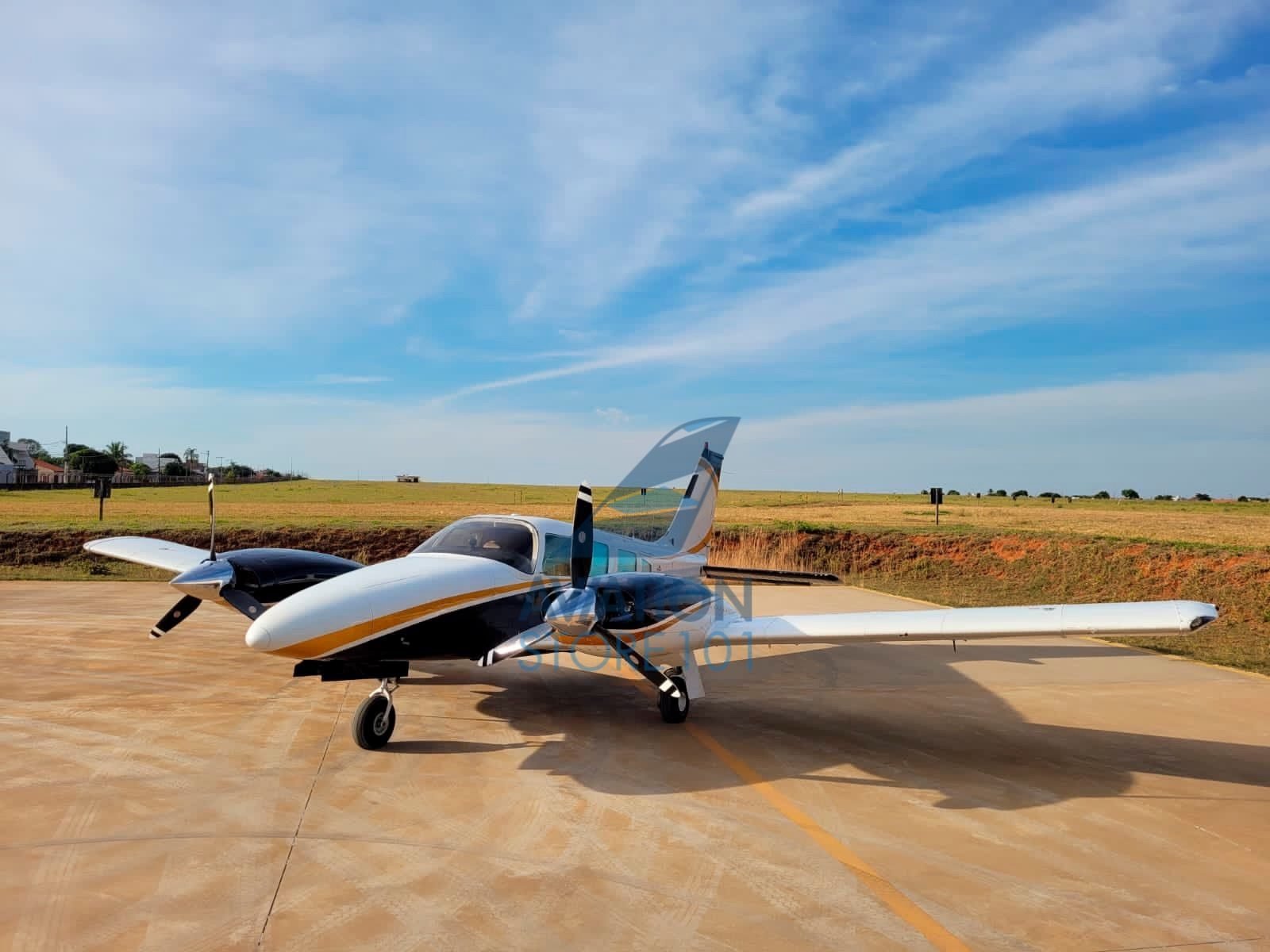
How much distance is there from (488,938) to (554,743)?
3984 mm

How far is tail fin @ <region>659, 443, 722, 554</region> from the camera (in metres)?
13.7

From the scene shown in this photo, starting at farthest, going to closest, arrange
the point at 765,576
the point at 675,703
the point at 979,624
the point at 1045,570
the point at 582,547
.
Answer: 1. the point at 1045,570
2. the point at 765,576
3. the point at 675,703
4. the point at 582,547
5. the point at 979,624

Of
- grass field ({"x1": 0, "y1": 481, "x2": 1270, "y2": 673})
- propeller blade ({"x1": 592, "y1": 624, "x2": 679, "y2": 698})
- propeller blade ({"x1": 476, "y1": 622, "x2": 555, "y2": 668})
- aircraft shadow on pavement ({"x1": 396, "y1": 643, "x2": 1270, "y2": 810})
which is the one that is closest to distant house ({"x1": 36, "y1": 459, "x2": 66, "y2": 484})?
grass field ({"x1": 0, "y1": 481, "x2": 1270, "y2": 673})

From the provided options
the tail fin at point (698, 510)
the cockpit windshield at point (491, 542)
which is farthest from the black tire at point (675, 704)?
the tail fin at point (698, 510)

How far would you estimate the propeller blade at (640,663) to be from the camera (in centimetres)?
873

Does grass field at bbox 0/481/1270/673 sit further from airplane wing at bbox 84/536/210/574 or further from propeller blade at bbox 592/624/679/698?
propeller blade at bbox 592/624/679/698

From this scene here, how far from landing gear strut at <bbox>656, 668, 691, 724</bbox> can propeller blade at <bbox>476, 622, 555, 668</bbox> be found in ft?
5.82

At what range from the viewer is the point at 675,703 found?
30.5 ft

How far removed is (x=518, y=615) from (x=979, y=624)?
4.97 m

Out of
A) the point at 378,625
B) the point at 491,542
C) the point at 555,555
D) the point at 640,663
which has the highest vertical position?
the point at 491,542

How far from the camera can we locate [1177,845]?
5.97m

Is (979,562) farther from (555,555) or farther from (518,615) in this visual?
(518,615)

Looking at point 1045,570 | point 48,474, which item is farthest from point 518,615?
point 48,474

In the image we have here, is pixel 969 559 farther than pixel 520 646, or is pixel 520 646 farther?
pixel 969 559
